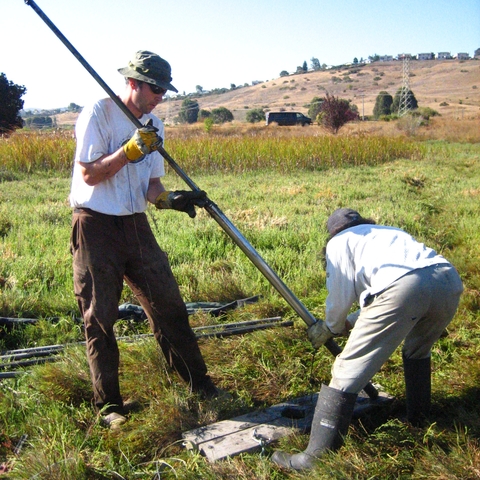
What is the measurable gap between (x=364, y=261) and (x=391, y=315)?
30 centimetres

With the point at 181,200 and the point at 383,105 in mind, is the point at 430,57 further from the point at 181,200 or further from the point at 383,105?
the point at 181,200

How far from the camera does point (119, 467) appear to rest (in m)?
2.91

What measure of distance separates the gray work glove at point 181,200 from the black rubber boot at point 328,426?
1.31 m

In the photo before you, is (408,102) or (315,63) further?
(315,63)

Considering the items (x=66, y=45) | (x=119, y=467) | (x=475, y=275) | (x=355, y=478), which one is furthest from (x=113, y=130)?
(x=475, y=275)

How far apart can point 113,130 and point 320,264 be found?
3428mm

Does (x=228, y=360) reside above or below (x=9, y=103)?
below

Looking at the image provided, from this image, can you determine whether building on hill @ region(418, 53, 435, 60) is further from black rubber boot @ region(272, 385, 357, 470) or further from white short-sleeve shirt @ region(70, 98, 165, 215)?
black rubber boot @ region(272, 385, 357, 470)

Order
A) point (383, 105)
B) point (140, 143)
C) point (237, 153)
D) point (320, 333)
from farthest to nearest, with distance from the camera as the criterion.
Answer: point (383, 105) → point (237, 153) → point (320, 333) → point (140, 143)

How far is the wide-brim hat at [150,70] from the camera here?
317cm

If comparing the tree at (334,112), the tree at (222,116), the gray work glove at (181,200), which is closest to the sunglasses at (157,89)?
the gray work glove at (181,200)

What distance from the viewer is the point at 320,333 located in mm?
3137

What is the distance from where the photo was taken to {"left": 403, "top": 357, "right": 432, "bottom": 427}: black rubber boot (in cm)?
326

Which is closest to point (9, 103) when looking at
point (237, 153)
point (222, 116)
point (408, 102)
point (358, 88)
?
point (237, 153)
